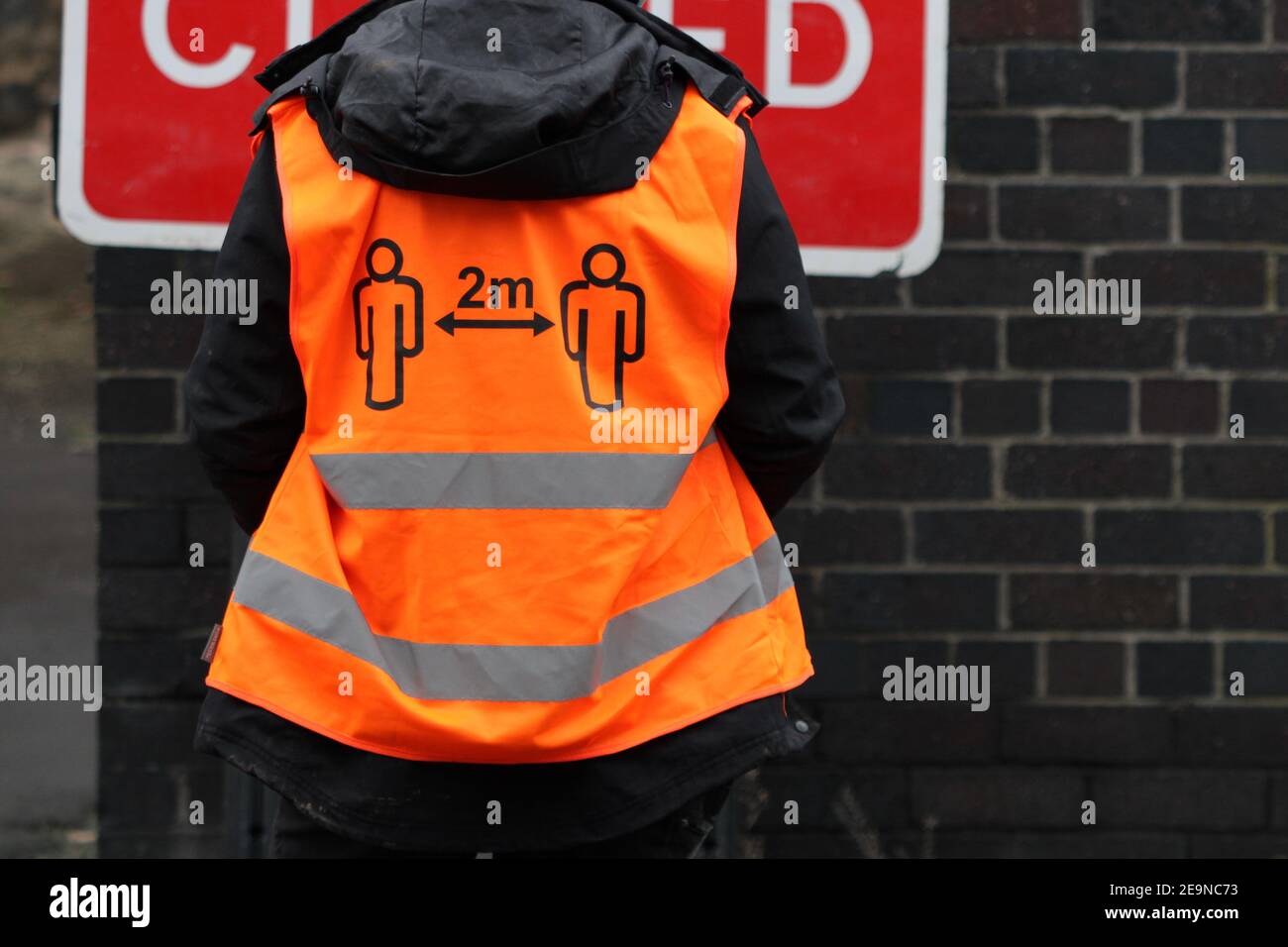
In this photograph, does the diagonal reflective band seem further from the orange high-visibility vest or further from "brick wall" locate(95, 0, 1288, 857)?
"brick wall" locate(95, 0, 1288, 857)

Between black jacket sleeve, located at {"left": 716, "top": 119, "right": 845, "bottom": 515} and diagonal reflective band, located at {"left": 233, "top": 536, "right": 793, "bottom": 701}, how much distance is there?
194 mm

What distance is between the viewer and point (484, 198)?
204 cm

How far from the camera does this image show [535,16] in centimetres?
203

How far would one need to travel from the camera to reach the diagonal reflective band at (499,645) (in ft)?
6.64

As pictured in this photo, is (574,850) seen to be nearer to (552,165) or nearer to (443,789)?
(443,789)

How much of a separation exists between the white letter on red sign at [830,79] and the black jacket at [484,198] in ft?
3.56

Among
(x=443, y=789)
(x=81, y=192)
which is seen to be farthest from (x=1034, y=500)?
(x=81, y=192)

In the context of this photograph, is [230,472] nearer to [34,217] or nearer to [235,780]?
[235,780]

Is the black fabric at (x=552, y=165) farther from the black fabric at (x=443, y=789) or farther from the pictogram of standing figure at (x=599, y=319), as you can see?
the black fabric at (x=443, y=789)

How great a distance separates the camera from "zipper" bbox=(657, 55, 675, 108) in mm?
2076

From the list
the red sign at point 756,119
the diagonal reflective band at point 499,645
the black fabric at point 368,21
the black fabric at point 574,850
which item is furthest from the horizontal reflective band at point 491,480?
the red sign at point 756,119

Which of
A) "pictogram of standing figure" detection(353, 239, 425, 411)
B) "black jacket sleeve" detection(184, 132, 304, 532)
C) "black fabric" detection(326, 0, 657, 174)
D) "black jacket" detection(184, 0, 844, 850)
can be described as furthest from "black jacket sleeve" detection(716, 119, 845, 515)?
"black jacket sleeve" detection(184, 132, 304, 532)

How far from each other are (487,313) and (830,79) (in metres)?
1.49

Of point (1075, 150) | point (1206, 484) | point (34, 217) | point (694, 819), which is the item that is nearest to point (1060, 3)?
point (1075, 150)
